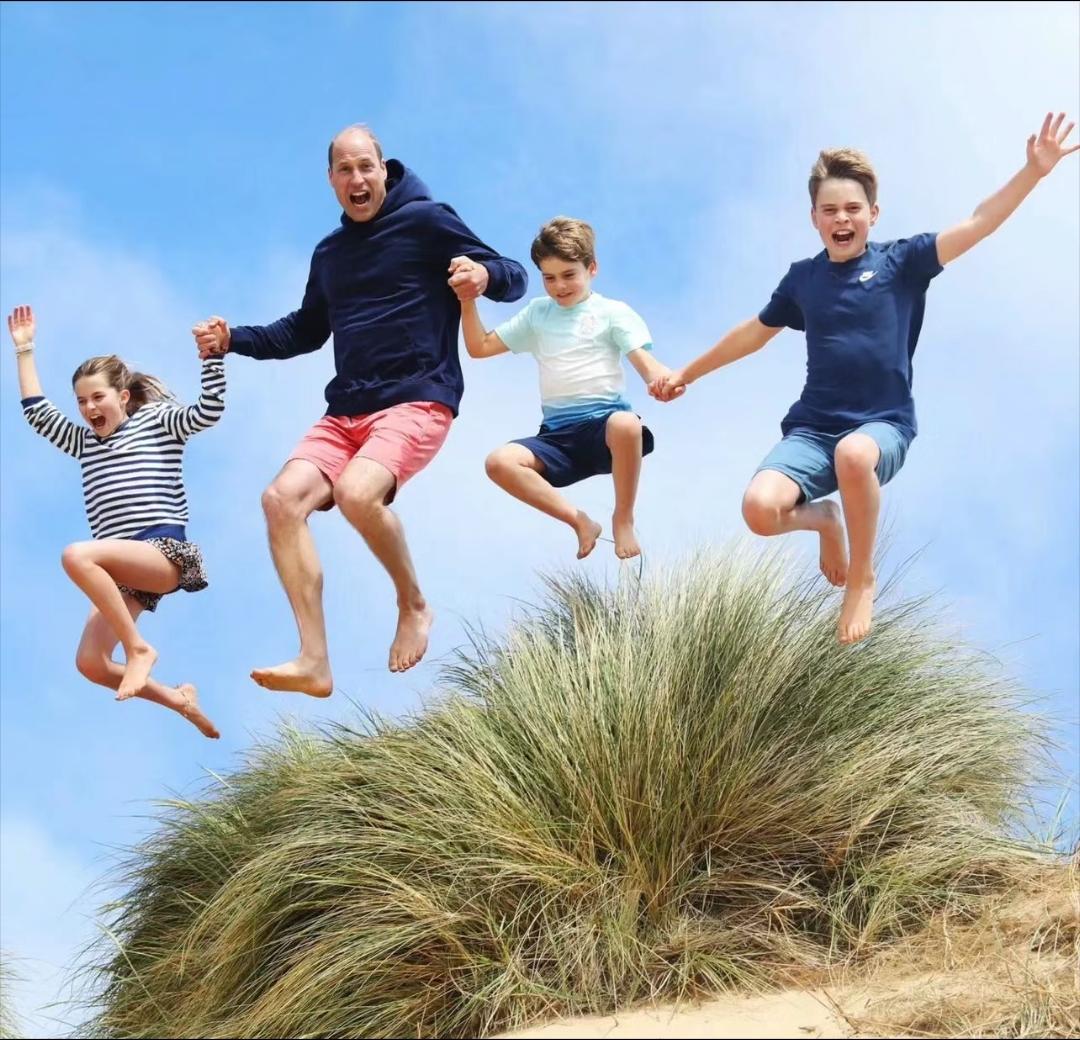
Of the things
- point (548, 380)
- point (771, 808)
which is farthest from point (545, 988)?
point (548, 380)

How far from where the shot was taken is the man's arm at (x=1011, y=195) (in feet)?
19.9

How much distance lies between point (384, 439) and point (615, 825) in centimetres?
203

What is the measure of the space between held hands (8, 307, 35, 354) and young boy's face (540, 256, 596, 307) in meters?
2.56

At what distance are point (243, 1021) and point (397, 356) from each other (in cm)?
289

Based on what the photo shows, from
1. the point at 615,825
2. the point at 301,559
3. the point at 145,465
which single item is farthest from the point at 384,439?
the point at 615,825

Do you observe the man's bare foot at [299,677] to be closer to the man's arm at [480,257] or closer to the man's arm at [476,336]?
the man's arm at [476,336]

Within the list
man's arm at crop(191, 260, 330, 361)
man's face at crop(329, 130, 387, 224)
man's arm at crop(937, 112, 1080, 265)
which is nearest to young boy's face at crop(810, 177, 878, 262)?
man's arm at crop(937, 112, 1080, 265)

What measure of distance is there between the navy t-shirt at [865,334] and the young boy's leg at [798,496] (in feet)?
0.52

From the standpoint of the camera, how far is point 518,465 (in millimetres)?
6801

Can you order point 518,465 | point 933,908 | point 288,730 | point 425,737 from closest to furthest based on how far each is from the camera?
point 933,908 → point 425,737 → point 518,465 → point 288,730

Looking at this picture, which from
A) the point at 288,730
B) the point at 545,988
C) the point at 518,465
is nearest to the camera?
the point at 545,988

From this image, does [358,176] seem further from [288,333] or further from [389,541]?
[389,541]

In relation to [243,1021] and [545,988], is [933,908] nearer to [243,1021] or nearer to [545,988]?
[545,988]

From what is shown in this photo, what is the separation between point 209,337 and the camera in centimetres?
712
